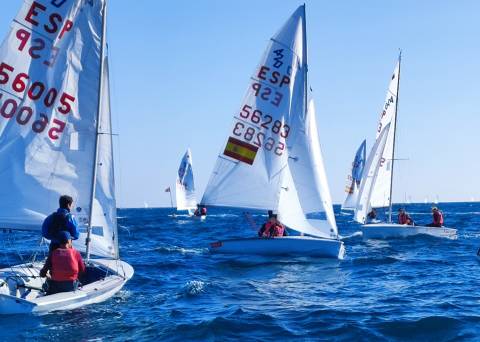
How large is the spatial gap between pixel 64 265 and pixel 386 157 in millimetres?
23984

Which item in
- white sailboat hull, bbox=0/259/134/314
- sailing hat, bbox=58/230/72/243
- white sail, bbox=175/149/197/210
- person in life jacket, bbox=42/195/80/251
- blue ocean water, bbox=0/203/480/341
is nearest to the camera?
blue ocean water, bbox=0/203/480/341

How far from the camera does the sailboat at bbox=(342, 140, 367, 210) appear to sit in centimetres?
5509

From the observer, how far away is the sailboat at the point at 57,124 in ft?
40.4

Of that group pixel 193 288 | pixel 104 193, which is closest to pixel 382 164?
pixel 193 288

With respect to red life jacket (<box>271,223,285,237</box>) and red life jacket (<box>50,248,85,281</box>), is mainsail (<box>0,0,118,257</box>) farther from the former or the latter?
red life jacket (<box>271,223,285,237</box>)

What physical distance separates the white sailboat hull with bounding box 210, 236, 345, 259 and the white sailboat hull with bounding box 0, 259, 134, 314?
20.9ft

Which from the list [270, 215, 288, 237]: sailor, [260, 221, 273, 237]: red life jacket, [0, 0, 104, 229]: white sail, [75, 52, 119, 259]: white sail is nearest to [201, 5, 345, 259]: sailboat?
[270, 215, 288, 237]: sailor

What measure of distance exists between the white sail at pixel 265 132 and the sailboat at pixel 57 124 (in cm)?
749

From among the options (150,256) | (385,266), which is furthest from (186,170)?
(385,266)

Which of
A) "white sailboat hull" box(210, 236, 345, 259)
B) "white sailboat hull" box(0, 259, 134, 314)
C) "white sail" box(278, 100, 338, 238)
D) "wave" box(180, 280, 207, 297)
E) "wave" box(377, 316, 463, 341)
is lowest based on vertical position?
"wave" box(377, 316, 463, 341)

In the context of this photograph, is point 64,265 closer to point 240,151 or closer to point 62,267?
point 62,267

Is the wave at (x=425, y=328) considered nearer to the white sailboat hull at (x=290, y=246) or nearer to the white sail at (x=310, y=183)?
the white sailboat hull at (x=290, y=246)

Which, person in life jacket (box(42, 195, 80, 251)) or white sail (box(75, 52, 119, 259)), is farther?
white sail (box(75, 52, 119, 259))

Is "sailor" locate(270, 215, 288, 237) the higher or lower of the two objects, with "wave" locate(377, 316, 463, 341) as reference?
higher
